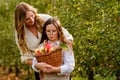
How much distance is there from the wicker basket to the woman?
36cm

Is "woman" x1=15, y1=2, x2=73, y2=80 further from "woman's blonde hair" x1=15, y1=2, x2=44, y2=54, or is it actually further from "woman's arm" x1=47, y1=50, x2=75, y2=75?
"woman's arm" x1=47, y1=50, x2=75, y2=75

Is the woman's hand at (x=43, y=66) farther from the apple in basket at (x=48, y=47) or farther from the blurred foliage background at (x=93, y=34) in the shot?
the blurred foliage background at (x=93, y=34)

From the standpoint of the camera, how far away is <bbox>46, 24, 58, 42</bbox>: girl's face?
507cm

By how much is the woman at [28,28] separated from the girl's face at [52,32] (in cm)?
17

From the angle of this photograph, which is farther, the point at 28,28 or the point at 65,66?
the point at 28,28

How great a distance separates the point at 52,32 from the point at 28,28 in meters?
0.45

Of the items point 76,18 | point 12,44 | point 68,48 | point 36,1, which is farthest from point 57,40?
point 12,44

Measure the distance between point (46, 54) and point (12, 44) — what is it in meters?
6.33

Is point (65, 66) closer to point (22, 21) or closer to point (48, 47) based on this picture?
point (48, 47)

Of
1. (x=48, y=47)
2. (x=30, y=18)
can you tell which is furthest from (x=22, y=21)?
(x=48, y=47)

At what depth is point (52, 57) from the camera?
485 cm

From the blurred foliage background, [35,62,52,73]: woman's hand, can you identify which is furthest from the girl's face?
the blurred foliage background

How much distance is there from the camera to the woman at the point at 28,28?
5250mm

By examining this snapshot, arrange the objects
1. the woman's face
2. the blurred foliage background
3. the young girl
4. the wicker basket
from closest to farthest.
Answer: the wicker basket
the young girl
the woman's face
the blurred foliage background
